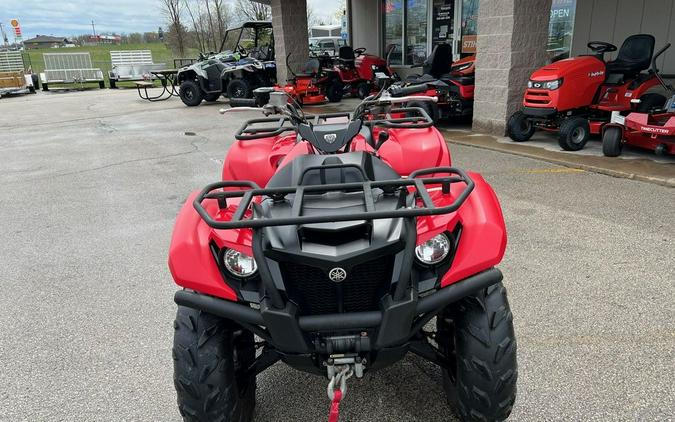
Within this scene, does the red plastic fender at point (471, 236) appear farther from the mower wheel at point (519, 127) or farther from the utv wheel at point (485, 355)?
the mower wheel at point (519, 127)

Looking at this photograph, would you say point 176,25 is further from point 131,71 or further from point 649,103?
point 649,103

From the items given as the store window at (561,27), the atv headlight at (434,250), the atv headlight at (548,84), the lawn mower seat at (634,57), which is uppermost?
the store window at (561,27)

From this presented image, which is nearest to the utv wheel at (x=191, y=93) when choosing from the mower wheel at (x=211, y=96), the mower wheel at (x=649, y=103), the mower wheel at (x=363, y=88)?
the mower wheel at (x=211, y=96)

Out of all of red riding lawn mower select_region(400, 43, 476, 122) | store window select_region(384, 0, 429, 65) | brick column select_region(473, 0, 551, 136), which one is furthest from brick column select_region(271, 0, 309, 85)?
brick column select_region(473, 0, 551, 136)

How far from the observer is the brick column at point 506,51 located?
7.64 m

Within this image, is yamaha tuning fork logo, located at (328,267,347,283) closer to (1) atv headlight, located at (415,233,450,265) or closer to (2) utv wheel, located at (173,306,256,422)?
(1) atv headlight, located at (415,233,450,265)

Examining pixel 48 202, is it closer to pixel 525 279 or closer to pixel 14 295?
pixel 14 295

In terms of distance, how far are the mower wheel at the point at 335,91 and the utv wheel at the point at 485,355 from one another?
12.0 metres

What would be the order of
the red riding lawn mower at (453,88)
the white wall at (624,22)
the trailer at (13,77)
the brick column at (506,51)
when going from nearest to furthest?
the brick column at (506,51) < the white wall at (624,22) < the red riding lawn mower at (453,88) < the trailer at (13,77)

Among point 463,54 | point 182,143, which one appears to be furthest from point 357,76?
point 182,143

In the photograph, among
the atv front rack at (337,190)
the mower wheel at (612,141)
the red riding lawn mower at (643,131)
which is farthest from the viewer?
the mower wheel at (612,141)

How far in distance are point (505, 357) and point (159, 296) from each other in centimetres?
240

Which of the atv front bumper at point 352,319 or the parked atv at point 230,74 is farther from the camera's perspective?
the parked atv at point 230,74

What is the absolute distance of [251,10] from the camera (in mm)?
27641
